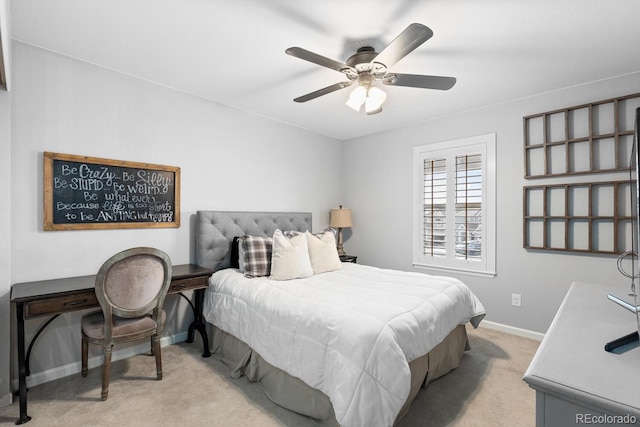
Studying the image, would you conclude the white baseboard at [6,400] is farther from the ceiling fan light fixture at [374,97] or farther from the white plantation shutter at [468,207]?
the white plantation shutter at [468,207]

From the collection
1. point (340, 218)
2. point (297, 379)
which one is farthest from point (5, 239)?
point (340, 218)

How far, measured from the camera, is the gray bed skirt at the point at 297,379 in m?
1.86

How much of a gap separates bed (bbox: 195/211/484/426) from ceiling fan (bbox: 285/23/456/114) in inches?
59.1

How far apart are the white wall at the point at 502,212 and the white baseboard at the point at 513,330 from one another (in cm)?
5

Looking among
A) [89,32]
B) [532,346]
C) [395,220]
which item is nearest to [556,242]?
[532,346]

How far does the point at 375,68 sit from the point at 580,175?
7.52 feet

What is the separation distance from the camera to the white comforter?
1.59m

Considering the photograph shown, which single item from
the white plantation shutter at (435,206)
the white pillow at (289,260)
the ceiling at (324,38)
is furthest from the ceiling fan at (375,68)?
the white plantation shutter at (435,206)

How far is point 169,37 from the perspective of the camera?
2.13 metres

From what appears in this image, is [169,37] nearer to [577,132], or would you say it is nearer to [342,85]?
[342,85]

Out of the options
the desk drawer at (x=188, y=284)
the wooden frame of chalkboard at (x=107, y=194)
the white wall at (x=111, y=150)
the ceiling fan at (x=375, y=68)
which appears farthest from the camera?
the desk drawer at (x=188, y=284)

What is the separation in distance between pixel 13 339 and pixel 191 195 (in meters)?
1.70

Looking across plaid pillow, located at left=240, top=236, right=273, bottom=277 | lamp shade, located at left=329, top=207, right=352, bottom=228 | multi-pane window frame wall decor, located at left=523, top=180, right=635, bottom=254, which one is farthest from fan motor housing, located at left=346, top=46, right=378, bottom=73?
lamp shade, located at left=329, top=207, right=352, bottom=228
